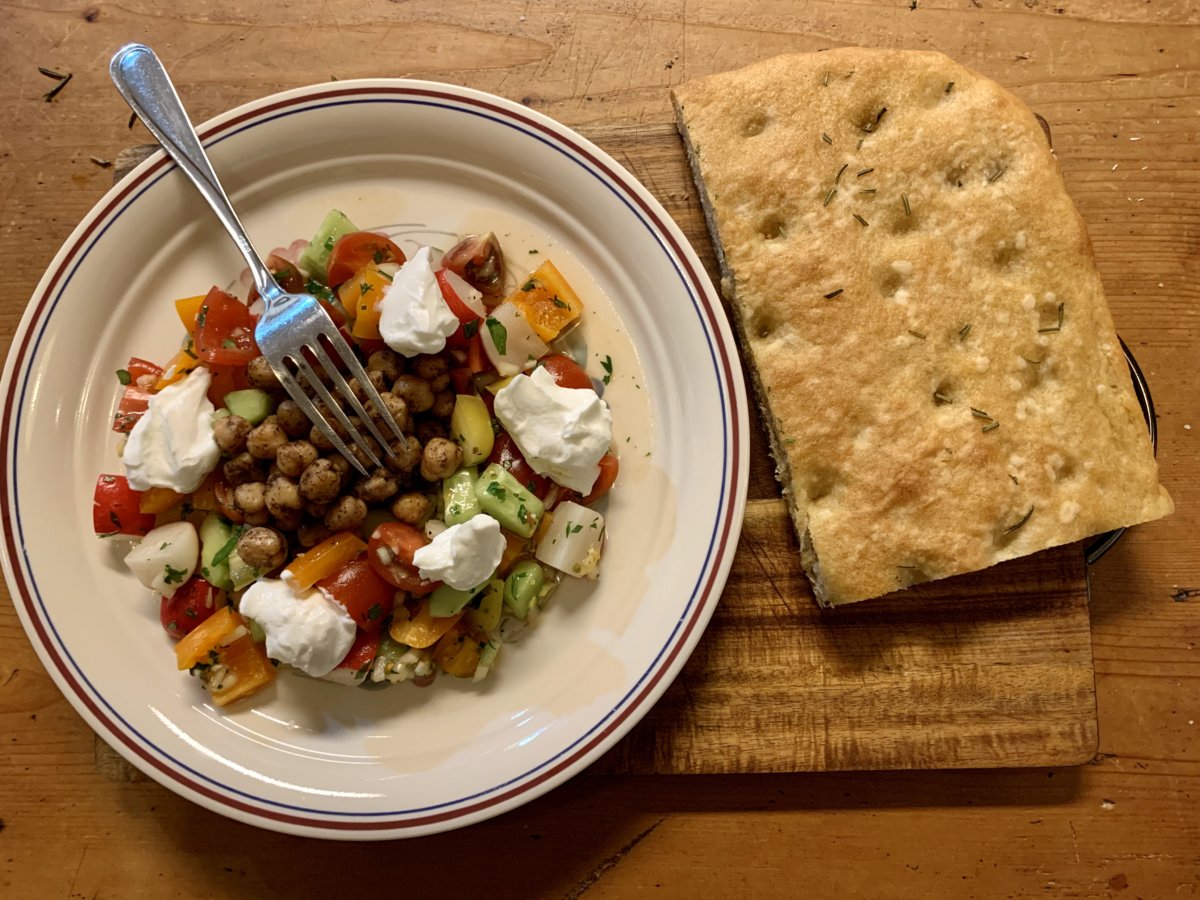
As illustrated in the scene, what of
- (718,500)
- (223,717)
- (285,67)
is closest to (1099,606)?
(718,500)

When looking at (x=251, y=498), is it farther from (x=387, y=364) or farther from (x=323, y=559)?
(x=387, y=364)

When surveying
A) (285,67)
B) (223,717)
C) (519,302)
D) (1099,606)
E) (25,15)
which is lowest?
(1099,606)

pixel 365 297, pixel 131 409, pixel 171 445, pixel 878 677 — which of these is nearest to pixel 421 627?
pixel 171 445

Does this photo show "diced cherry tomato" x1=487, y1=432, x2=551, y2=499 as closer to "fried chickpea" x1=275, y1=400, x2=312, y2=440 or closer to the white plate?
the white plate

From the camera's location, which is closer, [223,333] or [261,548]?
[261,548]

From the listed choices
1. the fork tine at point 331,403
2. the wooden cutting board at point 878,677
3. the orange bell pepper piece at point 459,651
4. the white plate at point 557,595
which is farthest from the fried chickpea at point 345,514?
the wooden cutting board at point 878,677

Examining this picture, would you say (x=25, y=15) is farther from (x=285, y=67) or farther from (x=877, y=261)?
(x=877, y=261)
